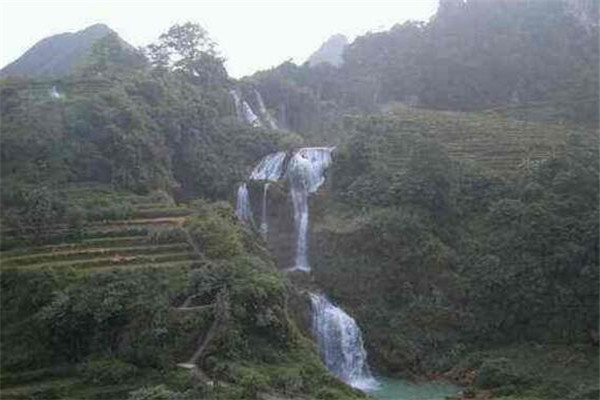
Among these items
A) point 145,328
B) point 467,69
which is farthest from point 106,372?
point 467,69

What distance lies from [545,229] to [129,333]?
13.4m

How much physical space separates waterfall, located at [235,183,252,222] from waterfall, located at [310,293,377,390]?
6134 millimetres

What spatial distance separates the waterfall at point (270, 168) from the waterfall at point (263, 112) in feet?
32.4

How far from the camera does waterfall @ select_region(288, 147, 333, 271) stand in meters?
27.4

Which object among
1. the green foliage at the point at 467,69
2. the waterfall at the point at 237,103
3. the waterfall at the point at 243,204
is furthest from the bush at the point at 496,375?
the green foliage at the point at 467,69

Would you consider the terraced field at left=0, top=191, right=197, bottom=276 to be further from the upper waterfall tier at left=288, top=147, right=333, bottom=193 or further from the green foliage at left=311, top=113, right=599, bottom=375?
the upper waterfall tier at left=288, top=147, right=333, bottom=193

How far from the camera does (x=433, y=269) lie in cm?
2517

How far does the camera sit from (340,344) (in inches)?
909

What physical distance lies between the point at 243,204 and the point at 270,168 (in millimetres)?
2530

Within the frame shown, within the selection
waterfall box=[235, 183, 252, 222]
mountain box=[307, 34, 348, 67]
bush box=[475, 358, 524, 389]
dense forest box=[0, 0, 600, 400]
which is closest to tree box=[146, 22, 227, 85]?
dense forest box=[0, 0, 600, 400]

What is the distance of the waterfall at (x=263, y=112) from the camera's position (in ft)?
135

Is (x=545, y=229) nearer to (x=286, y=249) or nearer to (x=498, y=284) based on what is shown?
(x=498, y=284)

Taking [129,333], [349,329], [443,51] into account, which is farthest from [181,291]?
[443,51]

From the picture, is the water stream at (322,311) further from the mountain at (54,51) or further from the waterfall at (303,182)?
the mountain at (54,51)
